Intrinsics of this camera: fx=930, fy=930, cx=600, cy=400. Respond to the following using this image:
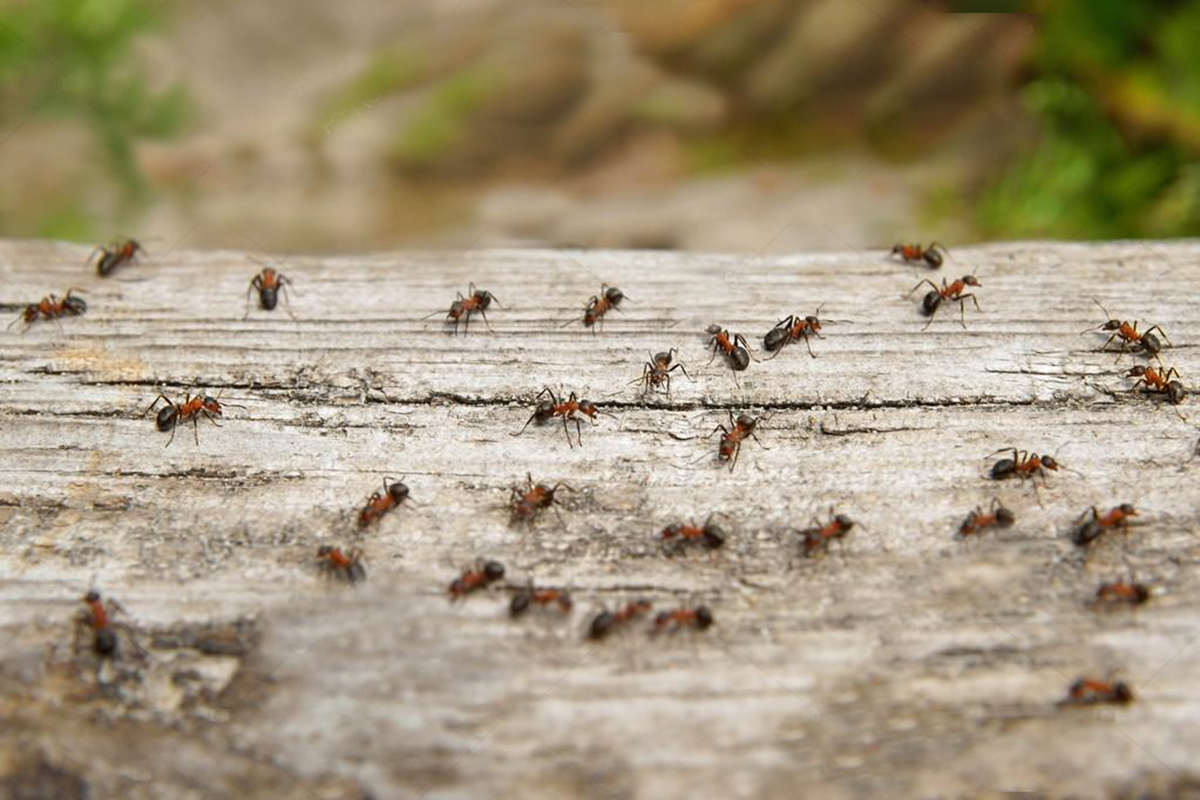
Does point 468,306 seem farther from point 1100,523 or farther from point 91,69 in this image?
point 91,69

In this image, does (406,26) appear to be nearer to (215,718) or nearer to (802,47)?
(802,47)

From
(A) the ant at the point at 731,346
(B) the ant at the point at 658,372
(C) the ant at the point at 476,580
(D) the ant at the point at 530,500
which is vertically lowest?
(C) the ant at the point at 476,580

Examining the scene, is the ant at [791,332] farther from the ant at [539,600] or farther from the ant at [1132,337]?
the ant at [539,600]

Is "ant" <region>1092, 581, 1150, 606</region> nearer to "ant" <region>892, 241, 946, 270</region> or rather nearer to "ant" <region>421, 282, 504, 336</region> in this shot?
"ant" <region>892, 241, 946, 270</region>

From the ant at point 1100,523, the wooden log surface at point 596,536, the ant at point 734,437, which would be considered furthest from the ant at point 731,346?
the ant at point 1100,523

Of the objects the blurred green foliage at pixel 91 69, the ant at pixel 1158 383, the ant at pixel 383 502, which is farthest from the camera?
the blurred green foliage at pixel 91 69

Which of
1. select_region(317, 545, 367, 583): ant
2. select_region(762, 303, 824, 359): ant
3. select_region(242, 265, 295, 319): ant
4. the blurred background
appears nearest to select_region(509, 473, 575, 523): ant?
select_region(317, 545, 367, 583): ant
